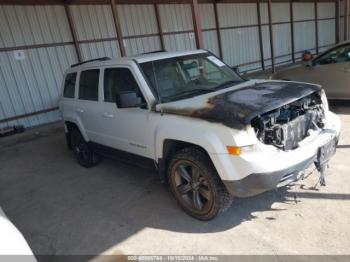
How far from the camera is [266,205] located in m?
3.87

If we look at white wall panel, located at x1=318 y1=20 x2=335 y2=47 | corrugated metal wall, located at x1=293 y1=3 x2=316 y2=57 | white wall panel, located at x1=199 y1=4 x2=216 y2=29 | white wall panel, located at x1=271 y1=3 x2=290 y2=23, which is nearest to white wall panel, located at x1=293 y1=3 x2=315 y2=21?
corrugated metal wall, located at x1=293 y1=3 x2=316 y2=57

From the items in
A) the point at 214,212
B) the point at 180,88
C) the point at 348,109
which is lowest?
the point at 348,109

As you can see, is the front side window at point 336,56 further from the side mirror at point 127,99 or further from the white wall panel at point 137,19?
the white wall panel at point 137,19

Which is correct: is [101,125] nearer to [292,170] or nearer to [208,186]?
[208,186]

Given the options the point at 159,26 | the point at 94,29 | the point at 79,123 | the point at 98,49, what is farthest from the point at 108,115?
the point at 159,26

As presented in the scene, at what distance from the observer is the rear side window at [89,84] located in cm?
512

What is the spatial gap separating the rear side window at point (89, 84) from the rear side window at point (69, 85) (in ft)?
1.11

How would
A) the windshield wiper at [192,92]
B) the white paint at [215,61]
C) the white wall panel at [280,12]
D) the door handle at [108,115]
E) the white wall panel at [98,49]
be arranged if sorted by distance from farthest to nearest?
the white wall panel at [280,12], the white wall panel at [98,49], the white paint at [215,61], the door handle at [108,115], the windshield wiper at [192,92]

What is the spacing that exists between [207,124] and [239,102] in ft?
1.47

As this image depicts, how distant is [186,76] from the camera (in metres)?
4.42

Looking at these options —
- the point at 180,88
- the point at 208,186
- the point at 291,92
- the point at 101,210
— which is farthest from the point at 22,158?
the point at 291,92

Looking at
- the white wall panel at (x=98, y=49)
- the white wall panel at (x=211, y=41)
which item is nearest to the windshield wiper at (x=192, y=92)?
the white wall panel at (x=98, y=49)

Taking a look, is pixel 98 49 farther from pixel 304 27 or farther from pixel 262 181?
pixel 304 27

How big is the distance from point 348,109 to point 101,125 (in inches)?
232
